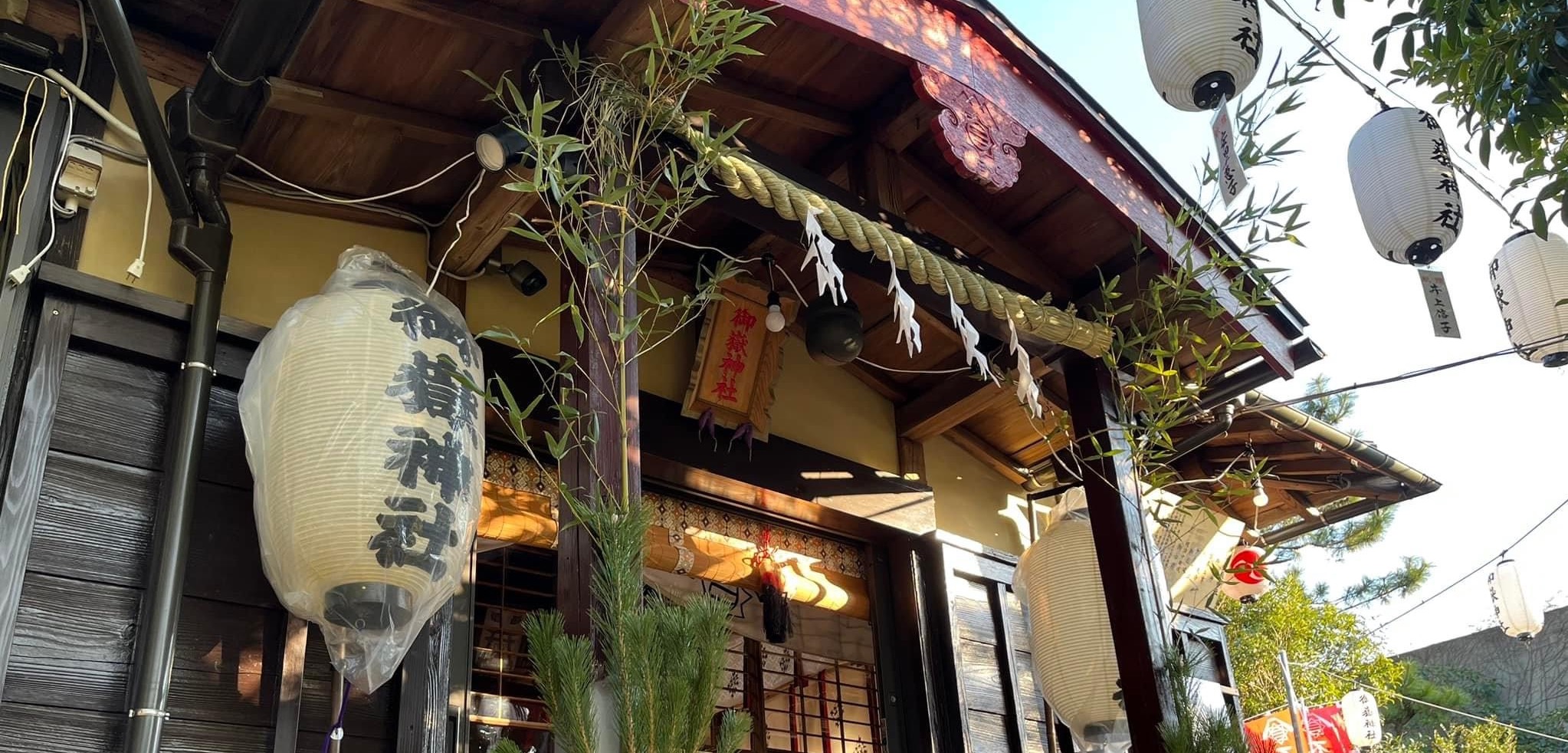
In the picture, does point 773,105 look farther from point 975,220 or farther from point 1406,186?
point 1406,186

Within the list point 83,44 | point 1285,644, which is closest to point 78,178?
point 83,44

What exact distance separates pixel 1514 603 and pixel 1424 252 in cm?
784

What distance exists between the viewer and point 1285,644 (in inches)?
531

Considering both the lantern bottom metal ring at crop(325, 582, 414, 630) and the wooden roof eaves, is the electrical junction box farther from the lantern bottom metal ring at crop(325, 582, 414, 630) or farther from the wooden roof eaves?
the wooden roof eaves

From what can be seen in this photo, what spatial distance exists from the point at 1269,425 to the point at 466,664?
5314 mm

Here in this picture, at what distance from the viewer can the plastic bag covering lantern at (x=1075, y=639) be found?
477cm

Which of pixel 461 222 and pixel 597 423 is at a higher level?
pixel 461 222

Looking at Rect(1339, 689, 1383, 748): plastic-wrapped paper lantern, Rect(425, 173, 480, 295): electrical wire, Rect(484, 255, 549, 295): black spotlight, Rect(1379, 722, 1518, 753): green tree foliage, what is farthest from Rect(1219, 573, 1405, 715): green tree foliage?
Rect(425, 173, 480, 295): electrical wire

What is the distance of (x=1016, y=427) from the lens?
6.93 metres

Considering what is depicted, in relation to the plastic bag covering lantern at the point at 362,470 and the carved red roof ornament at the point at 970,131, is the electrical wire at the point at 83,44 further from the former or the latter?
the carved red roof ornament at the point at 970,131

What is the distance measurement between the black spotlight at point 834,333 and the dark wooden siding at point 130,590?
2.37 meters

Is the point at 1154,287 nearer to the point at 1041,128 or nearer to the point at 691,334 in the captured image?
the point at 1041,128

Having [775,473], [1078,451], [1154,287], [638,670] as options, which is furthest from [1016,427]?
[638,670]

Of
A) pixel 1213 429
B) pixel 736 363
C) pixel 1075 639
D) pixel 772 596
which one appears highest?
pixel 736 363
